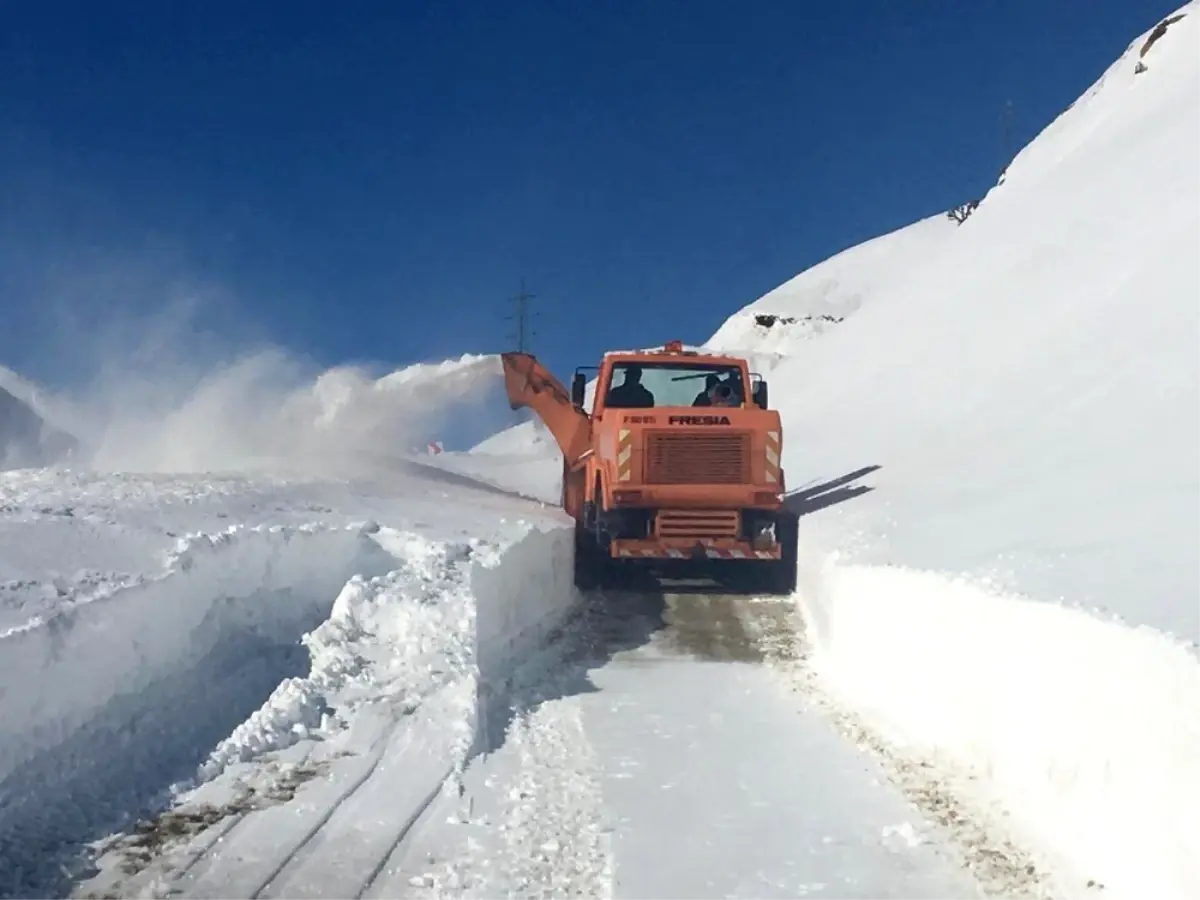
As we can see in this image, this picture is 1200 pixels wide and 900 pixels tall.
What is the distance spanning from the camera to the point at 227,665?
7.50 metres

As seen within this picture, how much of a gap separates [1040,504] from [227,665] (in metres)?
8.34

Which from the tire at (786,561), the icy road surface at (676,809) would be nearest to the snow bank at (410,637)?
the icy road surface at (676,809)

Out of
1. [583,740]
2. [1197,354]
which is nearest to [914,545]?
[583,740]

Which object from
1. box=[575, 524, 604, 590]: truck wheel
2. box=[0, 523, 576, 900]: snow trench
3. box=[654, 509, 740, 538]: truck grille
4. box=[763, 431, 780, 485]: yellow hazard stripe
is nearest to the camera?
box=[0, 523, 576, 900]: snow trench

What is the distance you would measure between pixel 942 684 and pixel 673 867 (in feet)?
8.60

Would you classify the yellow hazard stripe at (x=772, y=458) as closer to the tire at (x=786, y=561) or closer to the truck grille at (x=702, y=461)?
the truck grille at (x=702, y=461)

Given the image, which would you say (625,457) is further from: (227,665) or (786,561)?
(227,665)

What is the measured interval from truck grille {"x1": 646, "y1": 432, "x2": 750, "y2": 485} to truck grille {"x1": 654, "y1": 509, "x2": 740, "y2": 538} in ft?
1.15

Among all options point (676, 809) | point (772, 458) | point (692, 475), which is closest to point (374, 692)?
point (676, 809)

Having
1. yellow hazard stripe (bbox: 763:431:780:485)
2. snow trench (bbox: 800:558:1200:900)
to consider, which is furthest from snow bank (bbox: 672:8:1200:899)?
yellow hazard stripe (bbox: 763:431:780:485)

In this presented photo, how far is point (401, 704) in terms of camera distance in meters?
7.21

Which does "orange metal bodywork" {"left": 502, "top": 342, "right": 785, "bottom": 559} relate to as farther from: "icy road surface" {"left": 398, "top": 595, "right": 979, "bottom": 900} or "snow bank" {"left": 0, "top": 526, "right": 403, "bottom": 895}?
"snow bank" {"left": 0, "top": 526, "right": 403, "bottom": 895}

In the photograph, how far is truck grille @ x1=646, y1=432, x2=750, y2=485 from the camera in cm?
1315

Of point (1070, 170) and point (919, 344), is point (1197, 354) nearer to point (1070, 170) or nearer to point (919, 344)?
point (919, 344)
